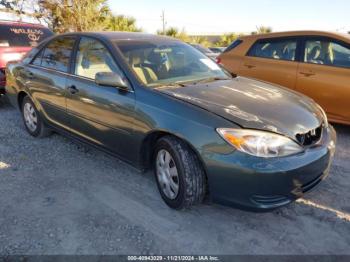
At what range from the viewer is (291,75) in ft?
18.2

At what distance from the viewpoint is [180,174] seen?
2.97 meters

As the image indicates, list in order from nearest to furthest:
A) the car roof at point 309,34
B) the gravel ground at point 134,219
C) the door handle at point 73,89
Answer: the gravel ground at point 134,219
the door handle at point 73,89
the car roof at point 309,34

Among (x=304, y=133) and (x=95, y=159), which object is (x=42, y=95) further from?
(x=304, y=133)

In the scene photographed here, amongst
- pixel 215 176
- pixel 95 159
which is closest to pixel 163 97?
pixel 215 176

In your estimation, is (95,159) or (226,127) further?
(95,159)

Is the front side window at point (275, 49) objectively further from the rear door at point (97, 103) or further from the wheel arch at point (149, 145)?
→ the wheel arch at point (149, 145)

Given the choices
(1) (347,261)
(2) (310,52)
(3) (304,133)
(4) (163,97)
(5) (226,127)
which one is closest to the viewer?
(1) (347,261)

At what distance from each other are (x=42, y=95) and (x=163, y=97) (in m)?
2.26

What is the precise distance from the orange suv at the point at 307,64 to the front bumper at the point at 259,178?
8.42ft

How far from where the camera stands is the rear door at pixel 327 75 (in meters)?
5.04

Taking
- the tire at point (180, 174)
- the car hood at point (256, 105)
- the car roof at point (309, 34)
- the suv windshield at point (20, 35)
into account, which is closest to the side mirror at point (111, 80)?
the car hood at point (256, 105)

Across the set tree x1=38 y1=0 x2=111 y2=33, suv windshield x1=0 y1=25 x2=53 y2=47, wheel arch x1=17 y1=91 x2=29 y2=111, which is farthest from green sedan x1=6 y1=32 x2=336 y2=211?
tree x1=38 y1=0 x2=111 y2=33

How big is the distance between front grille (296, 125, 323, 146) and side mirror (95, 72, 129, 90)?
1.63 meters

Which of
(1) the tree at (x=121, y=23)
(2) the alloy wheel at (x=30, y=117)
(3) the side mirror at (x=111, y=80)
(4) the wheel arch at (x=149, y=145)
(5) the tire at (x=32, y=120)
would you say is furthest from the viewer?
(1) the tree at (x=121, y=23)
